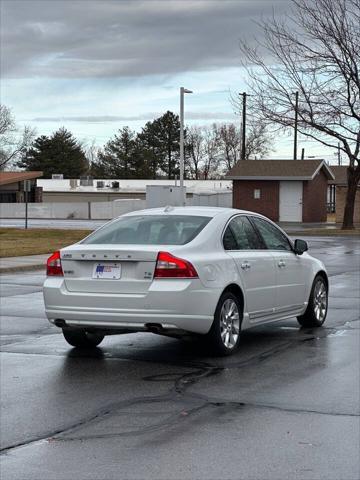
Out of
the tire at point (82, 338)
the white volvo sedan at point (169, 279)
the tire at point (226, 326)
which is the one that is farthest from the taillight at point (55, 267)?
the tire at point (226, 326)

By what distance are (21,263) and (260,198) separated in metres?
36.7

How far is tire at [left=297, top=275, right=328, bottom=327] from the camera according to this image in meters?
11.3

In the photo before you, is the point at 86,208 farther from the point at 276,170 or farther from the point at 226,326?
the point at 226,326

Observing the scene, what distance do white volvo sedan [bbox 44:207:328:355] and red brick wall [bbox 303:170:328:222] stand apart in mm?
46759

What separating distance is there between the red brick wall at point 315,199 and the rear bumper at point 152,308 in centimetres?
4838

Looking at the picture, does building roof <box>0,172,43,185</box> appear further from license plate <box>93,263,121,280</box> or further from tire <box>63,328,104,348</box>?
license plate <box>93,263,121,280</box>

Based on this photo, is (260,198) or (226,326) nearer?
(226,326)

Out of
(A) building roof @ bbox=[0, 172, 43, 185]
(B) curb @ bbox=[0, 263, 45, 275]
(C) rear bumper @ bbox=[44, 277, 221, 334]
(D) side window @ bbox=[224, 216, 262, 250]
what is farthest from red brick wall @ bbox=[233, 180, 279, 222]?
(C) rear bumper @ bbox=[44, 277, 221, 334]

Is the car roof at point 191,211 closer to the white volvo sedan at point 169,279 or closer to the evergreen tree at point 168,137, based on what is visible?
the white volvo sedan at point 169,279

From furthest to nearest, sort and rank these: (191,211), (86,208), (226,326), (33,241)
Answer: (86,208)
(33,241)
(191,211)
(226,326)

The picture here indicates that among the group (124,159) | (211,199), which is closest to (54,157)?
(124,159)

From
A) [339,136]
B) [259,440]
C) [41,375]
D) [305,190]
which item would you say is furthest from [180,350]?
[305,190]

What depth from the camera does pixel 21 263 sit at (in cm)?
2208

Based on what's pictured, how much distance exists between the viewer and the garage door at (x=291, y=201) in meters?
56.5
